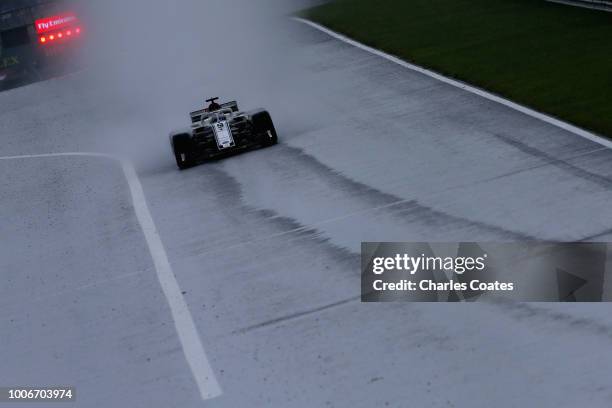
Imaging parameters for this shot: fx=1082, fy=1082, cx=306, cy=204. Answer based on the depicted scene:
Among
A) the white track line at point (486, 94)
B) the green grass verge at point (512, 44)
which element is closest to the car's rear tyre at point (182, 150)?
the white track line at point (486, 94)

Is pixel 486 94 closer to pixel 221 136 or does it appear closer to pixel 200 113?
pixel 221 136

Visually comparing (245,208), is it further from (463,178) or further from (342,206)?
(463,178)

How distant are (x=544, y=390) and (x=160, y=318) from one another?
20.5 ft

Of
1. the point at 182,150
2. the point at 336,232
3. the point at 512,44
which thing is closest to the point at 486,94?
the point at 512,44

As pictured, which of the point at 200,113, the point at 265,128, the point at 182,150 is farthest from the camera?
the point at 200,113

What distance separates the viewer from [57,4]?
6256 cm

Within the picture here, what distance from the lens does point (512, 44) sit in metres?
32.5

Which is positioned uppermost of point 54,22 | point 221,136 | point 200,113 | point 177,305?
point 54,22

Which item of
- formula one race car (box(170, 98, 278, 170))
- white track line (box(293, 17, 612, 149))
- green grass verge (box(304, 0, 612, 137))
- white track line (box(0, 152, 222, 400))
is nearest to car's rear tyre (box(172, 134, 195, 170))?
formula one race car (box(170, 98, 278, 170))

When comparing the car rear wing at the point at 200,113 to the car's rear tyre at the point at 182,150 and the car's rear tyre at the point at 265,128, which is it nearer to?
the car's rear tyre at the point at 182,150

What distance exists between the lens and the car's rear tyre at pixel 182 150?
25.0m

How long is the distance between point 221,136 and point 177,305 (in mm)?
9766

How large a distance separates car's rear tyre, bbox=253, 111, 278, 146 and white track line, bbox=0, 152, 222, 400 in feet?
10.1

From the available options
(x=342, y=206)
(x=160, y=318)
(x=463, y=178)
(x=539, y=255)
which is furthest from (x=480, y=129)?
(x=160, y=318)
